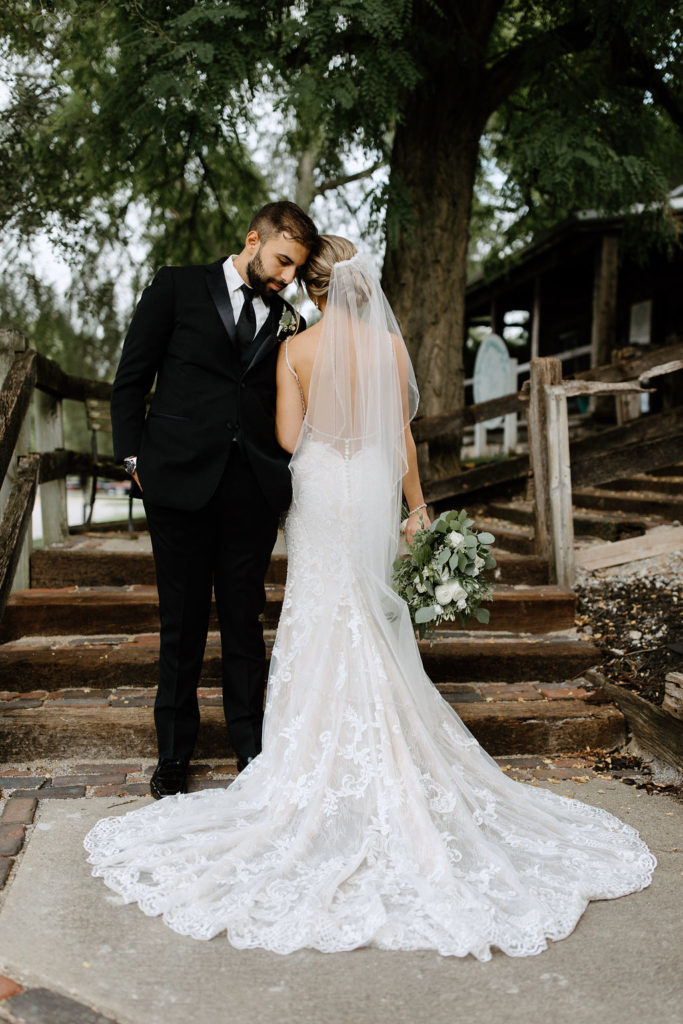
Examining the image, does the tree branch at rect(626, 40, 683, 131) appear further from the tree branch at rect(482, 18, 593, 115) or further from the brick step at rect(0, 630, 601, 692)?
the brick step at rect(0, 630, 601, 692)

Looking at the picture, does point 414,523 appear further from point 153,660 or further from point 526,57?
point 526,57

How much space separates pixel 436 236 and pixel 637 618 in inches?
146

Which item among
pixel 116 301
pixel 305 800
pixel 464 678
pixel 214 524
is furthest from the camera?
pixel 116 301

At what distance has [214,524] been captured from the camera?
10.9ft

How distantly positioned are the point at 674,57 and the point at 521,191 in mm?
2184

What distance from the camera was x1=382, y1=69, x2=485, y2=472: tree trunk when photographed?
22.7 ft

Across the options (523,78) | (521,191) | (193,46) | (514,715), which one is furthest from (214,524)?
(521,191)

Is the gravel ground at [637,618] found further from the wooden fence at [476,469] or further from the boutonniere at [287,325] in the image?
the boutonniere at [287,325]

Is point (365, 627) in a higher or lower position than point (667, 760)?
higher

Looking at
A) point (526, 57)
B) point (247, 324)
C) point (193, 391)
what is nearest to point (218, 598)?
point (193, 391)

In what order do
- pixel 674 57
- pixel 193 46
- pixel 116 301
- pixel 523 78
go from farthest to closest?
pixel 116 301 → pixel 523 78 → pixel 674 57 → pixel 193 46

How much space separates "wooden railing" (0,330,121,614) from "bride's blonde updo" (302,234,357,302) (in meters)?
1.72

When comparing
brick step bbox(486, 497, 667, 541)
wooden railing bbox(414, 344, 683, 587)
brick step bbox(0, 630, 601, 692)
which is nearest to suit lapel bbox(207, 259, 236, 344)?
brick step bbox(0, 630, 601, 692)

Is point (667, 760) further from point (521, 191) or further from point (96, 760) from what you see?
point (521, 191)
